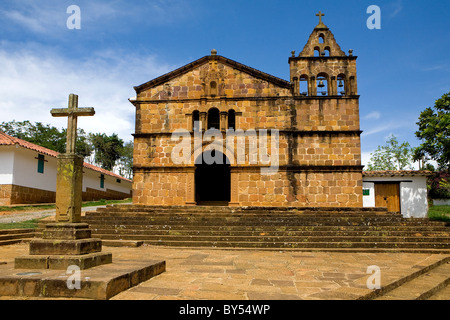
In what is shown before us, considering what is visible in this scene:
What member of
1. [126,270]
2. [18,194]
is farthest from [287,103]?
[18,194]

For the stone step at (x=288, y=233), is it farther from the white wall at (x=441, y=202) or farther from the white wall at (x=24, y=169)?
the white wall at (x=441, y=202)

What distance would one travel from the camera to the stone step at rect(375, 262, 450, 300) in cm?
446

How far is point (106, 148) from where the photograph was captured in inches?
1708

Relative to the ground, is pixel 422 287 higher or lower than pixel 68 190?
lower

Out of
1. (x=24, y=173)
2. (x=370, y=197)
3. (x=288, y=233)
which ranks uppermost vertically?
(x=24, y=173)

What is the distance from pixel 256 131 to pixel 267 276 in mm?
10840

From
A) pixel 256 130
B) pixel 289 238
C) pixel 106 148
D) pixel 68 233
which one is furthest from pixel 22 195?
pixel 106 148

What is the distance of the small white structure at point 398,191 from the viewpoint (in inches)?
682

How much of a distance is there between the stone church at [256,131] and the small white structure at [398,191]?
2748 mm

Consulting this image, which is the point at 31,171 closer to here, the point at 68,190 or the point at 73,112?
the point at 73,112

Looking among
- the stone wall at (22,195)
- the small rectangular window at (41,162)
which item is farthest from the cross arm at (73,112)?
the small rectangular window at (41,162)

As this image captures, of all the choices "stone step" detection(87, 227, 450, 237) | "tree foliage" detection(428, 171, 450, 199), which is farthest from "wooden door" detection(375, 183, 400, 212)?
"tree foliage" detection(428, 171, 450, 199)

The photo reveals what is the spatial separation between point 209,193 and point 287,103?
7088 mm

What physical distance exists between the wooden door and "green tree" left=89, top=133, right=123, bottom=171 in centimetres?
3456
